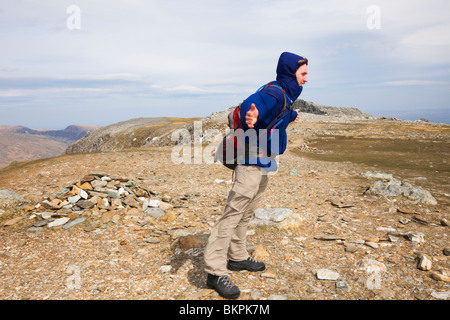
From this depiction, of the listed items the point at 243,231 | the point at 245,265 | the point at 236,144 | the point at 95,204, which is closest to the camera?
the point at 236,144

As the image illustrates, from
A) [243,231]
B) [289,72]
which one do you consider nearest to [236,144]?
[289,72]

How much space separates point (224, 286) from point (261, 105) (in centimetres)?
245

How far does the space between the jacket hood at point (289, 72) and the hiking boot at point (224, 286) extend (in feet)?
8.85

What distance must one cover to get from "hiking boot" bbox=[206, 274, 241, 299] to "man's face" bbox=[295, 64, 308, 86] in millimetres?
2917

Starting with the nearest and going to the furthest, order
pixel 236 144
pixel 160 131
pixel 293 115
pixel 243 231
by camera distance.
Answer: pixel 236 144
pixel 293 115
pixel 243 231
pixel 160 131

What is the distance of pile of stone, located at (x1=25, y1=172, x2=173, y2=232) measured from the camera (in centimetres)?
685

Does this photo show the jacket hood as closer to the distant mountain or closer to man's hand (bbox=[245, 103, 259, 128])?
man's hand (bbox=[245, 103, 259, 128])

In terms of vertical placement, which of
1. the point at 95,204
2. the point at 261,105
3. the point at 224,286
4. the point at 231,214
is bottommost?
the point at 224,286

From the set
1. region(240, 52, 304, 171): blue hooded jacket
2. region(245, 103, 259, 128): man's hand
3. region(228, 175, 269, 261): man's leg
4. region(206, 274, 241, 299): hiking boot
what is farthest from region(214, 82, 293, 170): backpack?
region(206, 274, 241, 299): hiking boot

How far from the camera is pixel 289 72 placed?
12.4 ft

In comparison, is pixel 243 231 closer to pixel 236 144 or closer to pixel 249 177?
pixel 249 177

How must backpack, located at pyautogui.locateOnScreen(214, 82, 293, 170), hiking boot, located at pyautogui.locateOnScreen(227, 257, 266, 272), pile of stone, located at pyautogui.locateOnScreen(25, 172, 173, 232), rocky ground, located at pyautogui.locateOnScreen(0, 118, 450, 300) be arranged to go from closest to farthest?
backpack, located at pyautogui.locateOnScreen(214, 82, 293, 170) < rocky ground, located at pyautogui.locateOnScreen(0, 118, 450, 300) < hiking boot, located at pyautogui.locateOnScreen(227, 257, 266, 272) < pile of stone, located at pyautogui.locateOnScreen(25, 172, 173, 232)
